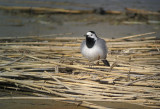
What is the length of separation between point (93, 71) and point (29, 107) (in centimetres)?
87

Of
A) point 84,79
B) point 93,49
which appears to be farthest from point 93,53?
point 84,79

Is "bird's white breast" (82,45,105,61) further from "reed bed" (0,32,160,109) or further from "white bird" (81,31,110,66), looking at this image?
"reed bed" (0,32,160,109)

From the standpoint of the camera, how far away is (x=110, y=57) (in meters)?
4.17

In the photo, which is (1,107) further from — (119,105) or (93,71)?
(119,105)

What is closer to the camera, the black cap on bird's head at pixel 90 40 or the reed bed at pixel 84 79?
the reed bed at pixel 84 79

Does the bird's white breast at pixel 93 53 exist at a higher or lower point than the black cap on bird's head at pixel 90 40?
lower

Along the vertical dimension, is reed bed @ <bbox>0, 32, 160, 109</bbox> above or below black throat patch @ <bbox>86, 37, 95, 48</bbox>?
below

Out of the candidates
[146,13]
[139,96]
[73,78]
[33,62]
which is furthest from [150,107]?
[146,13]

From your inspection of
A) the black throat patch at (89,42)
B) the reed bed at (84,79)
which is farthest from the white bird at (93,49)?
the reed bed at (84,79)

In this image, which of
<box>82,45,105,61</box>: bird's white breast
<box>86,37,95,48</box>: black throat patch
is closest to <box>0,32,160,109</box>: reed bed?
<box>82,45,105,61</box>: bird's white breast

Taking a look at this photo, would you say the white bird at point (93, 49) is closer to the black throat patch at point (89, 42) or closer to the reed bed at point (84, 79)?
the black throat patch at point (89, 42)

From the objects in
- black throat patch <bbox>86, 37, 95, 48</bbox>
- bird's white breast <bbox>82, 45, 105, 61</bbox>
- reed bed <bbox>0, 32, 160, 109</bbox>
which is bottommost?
reed bed <bbox>0, 32, 160, 109</bbox>

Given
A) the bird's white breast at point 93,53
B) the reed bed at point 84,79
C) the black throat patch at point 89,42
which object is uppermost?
the black throat patch at point 89,42

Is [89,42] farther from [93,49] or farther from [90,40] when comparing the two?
[93,49]
